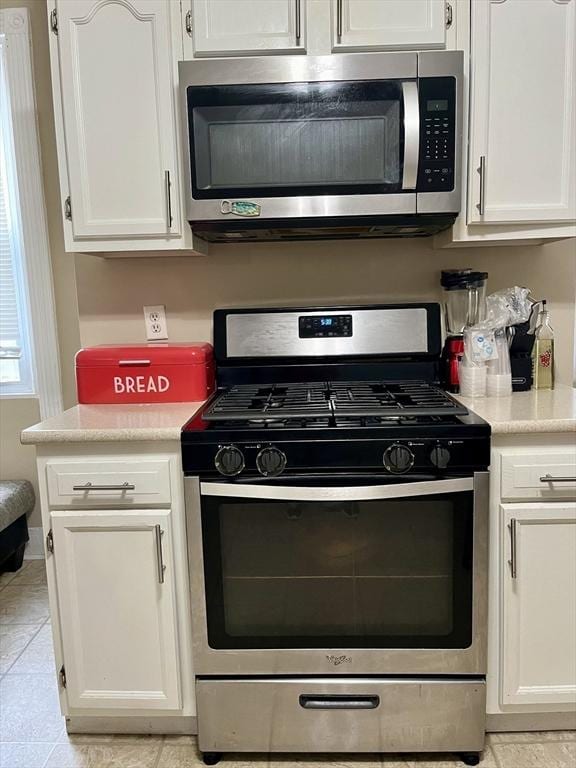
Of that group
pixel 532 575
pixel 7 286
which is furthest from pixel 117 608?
pixel 7 286

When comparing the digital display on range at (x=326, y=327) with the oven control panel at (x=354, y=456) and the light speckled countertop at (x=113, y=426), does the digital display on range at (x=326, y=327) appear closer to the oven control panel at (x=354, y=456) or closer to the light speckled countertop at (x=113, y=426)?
the light speckled countertop at (x=113, y=426)

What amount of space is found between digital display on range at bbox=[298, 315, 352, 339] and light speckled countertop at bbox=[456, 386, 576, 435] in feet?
1.45

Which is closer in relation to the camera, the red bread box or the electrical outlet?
the red bread box

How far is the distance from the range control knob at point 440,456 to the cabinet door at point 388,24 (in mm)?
1149

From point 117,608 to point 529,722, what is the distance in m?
1.19

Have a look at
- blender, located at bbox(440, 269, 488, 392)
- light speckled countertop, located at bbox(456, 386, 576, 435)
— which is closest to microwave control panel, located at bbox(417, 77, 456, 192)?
blender, located at bbox(440, 269, 488, 392)

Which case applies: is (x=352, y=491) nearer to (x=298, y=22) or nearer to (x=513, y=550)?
(x=513, y=550)

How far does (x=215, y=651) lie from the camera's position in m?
1.51

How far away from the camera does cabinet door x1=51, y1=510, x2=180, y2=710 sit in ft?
4.95

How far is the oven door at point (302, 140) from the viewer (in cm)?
160

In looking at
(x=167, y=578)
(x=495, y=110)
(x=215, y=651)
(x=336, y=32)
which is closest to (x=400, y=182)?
(x=495, y=110)

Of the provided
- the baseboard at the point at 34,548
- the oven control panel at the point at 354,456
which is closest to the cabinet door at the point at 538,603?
the oven control panel at the point at 354,456

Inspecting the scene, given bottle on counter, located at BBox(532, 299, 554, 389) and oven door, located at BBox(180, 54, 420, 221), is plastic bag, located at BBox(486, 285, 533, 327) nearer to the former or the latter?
bottle on counter, located at BBox(532, 299, 554, 389)

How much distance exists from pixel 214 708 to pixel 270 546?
0.47m
